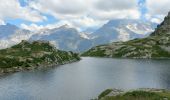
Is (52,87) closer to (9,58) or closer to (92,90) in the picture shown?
(92,90)

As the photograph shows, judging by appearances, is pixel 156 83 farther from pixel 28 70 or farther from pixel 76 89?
pixel 28 70

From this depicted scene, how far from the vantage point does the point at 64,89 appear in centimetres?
11094

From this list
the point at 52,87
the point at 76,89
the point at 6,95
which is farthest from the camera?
the point at 52,87

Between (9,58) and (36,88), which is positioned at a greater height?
(9,58)

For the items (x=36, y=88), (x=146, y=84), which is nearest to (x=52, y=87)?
(x=36, y=88)

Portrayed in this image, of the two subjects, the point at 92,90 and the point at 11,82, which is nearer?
the point at 92,90

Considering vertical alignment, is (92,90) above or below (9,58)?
below

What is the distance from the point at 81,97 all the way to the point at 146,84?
3806 cm

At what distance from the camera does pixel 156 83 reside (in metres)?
122

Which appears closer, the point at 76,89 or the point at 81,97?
the point at 81,97

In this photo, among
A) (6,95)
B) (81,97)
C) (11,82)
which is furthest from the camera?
(11,82)

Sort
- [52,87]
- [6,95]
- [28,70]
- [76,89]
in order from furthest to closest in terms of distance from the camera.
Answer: [28,70]
[52,87]
[76,89]
[6,95]

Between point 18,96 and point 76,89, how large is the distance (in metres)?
22.7

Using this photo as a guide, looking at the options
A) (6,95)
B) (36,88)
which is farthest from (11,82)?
(6,95)
